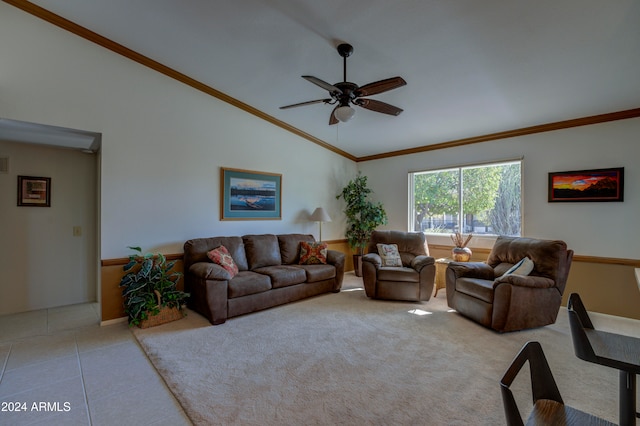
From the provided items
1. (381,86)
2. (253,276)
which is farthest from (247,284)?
(381,86)

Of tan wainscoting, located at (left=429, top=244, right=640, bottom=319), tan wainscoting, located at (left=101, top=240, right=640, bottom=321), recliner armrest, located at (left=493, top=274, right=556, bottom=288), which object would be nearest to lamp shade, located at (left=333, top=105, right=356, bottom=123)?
recliner armrest, located at (left=493, top=274, right=556, bottom=288)

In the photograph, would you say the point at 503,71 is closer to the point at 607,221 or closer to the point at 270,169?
the point at 607,221

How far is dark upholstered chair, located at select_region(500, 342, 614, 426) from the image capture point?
932 mm

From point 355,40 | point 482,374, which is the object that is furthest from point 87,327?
point 355,40

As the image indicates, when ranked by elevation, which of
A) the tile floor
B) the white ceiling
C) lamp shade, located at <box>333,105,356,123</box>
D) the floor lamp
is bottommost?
the tile floor

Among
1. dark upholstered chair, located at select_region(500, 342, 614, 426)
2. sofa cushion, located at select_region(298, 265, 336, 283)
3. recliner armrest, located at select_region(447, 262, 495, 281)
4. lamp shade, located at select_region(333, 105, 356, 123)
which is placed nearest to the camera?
dark upholstered chair, located at select_region(500, 342, 614, 426)

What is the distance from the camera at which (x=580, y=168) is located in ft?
13.0

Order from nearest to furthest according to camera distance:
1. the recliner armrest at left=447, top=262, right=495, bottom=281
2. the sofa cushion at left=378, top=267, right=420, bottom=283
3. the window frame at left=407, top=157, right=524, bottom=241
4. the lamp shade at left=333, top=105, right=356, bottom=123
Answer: the lamp shade at left=333, top=105, right=356, bottom=123 < the recliner armrest at left=447, top=262, right=495, bottom=281 < the sofa cushion at left=378, top=267, right=420, bottom=283 < the window frame at left=407, top=157, right=524, bottom=241

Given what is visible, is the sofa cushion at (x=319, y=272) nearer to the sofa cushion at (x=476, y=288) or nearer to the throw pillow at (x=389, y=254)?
the throw pillow at (x=389, y=254)

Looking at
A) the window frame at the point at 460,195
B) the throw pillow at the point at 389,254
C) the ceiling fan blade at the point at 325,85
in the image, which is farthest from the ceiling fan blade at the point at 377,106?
the window frame at the point at 460,195

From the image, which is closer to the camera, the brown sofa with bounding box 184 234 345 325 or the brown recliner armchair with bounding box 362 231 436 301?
the brown sofa with bounding box 184 234 345 325

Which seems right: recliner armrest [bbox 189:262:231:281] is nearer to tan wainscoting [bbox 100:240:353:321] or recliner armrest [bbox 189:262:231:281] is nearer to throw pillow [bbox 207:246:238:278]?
throw pillow [bbox 207:246:238:278]

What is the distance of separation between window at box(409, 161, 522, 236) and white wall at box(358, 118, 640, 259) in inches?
6.6

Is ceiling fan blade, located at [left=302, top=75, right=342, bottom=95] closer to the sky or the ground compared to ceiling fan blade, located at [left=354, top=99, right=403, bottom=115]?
closer to the sky
